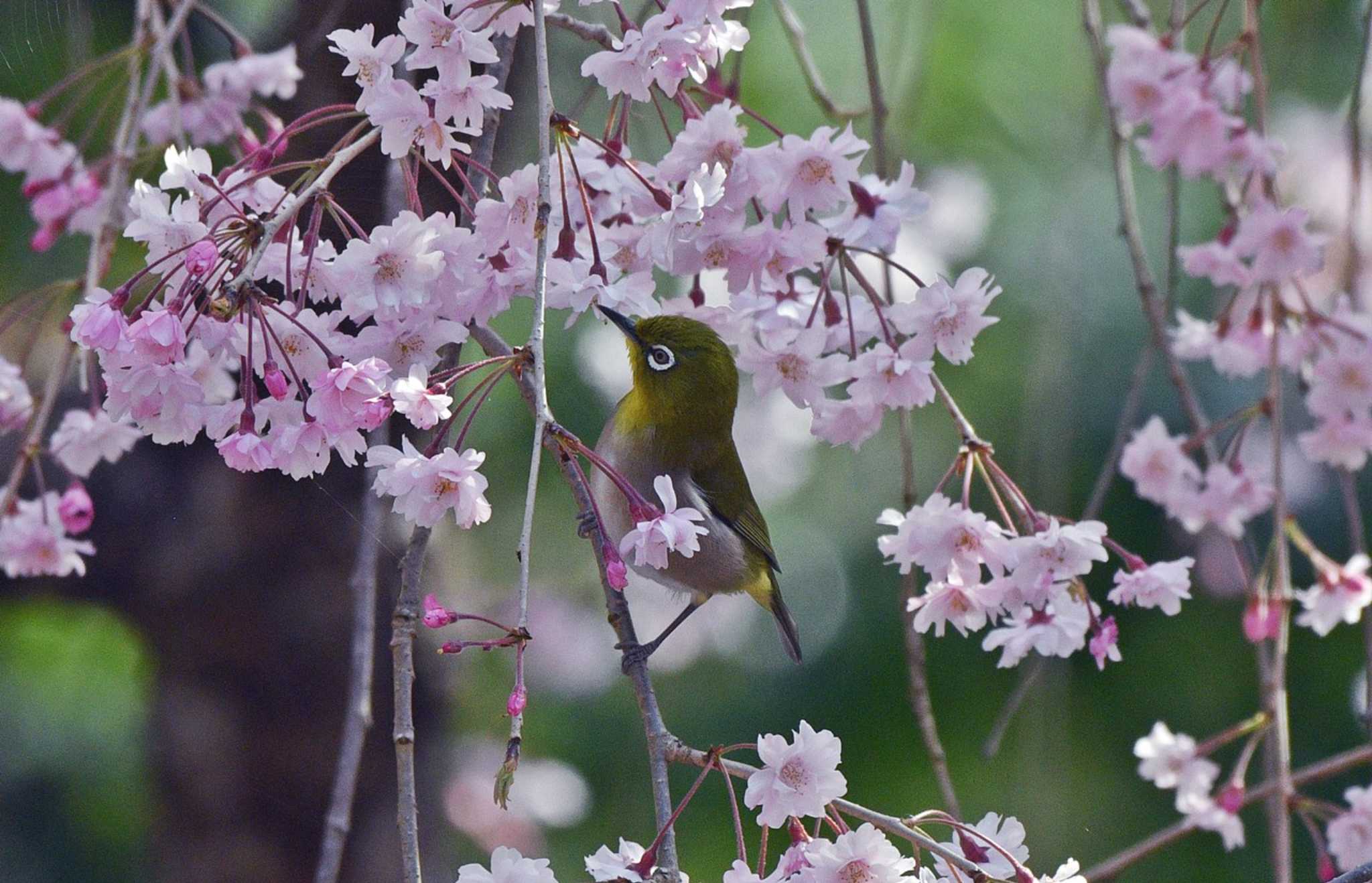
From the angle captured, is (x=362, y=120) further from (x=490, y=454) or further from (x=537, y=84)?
(x=490, y=454)

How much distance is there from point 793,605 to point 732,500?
1439 mm

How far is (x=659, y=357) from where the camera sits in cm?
196

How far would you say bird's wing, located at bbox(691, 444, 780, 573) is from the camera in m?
2.17

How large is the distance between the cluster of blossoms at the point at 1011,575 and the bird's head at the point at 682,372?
1.88ft

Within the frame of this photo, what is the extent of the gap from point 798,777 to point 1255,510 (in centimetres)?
150

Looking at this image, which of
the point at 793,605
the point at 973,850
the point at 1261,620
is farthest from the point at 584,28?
the point at 793,605

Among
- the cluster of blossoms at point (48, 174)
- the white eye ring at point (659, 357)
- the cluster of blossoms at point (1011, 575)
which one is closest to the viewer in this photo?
the cluster of blossoms at point (1011, 575)

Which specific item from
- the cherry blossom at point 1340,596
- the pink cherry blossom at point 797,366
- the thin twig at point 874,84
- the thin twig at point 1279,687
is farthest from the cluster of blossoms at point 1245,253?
the pink cherry blossom at point 797,366

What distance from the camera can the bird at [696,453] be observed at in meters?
2.09

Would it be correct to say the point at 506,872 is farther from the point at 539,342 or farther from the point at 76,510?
the point at 76,510

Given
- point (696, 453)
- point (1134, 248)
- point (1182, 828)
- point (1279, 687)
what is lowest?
point (1182, 828)

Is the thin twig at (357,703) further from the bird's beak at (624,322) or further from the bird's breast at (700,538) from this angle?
the bird's breast at (700,538)

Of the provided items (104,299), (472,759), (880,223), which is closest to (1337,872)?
(880,223)

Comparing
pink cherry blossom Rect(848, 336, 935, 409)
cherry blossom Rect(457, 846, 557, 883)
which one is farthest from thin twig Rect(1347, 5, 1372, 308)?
cherry blossom Rect(457, 846, 557, 883)
